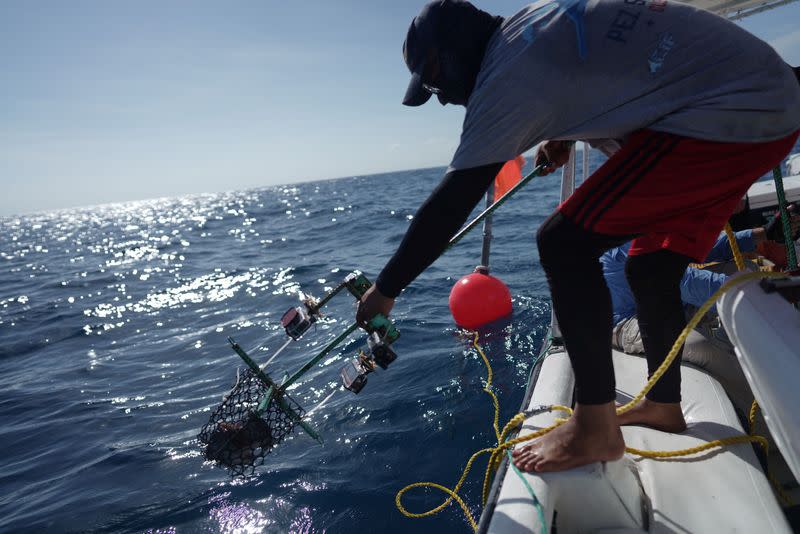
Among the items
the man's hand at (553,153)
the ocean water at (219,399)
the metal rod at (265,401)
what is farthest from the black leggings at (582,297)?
the metal rod at (265,401)

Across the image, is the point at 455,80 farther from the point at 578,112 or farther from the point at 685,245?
the point at 685,245

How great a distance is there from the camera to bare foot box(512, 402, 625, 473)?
1.72 m

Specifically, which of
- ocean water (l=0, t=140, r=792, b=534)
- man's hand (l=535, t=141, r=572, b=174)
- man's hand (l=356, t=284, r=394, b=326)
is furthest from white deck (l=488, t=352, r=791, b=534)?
man's hand (l=535, t=141, r=572, b=174)

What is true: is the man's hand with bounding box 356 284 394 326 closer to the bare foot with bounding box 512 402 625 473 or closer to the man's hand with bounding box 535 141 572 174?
the bare foot with bounding box 512 402 625 473

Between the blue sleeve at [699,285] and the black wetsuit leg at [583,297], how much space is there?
1707 mm

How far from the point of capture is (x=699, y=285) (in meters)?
3.12

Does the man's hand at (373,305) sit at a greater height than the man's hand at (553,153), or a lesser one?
lesser

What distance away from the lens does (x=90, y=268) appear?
15383mm

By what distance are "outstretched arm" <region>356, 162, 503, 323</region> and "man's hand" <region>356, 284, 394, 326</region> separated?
3.4 inches

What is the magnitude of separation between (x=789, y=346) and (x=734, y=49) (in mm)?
921

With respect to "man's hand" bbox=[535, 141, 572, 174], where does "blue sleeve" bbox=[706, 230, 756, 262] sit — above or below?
below

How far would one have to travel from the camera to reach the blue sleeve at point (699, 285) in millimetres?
3045

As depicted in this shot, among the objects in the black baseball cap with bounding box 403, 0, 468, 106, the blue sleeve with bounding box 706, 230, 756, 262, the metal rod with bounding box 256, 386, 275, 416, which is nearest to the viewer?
the black baseball cap with bounding box 403, 0, 468, 106

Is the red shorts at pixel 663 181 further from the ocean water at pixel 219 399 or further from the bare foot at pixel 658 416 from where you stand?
the ocean water at pixel 219 399
